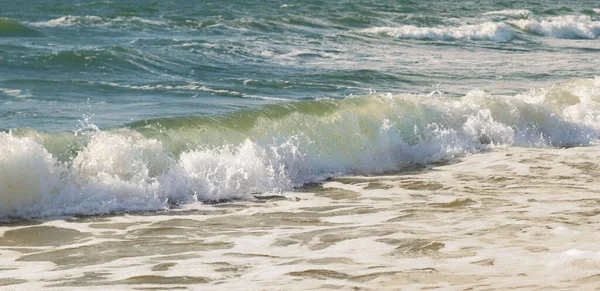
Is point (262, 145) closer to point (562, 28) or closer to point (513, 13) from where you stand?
point (562, 28)

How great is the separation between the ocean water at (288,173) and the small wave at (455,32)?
7271 millimetres

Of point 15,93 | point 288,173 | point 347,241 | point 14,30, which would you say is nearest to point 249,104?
point 15,93

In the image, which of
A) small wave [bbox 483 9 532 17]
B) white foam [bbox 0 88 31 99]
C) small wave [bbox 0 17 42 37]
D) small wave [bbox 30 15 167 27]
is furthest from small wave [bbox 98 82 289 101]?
small wave [bbox 483 9 532 17]

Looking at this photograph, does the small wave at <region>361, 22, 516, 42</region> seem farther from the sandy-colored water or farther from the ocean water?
the sandy-colored water

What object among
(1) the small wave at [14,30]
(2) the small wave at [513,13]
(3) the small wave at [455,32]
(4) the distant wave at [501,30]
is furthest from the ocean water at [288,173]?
(2) the small wave at [513,13]

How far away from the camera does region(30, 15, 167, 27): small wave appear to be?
2888cm

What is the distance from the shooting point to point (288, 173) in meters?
10.4

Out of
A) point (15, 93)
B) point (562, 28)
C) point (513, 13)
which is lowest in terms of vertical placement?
point (562, 28)

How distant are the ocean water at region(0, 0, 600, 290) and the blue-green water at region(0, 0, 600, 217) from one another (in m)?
0.03

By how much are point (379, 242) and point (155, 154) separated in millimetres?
3280

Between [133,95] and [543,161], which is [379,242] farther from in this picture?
[133,95]

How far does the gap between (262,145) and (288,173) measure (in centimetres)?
71

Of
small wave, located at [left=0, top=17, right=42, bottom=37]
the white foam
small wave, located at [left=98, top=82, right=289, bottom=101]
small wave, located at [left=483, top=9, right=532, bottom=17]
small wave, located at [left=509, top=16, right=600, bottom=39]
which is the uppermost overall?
small wave, located at [left=0, top=17, right=42, bottom=37]

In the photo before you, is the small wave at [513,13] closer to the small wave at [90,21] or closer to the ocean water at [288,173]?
the small wave at [90,21]
